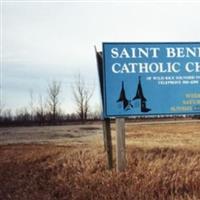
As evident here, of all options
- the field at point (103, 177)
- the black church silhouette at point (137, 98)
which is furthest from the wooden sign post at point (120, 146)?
the black church silhouette at point (137, 98)

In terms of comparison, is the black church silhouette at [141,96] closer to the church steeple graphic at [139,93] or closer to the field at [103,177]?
the church steeple graphic at [139,93]

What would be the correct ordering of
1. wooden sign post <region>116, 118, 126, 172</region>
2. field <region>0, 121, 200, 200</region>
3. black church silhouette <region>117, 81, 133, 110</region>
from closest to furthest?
field <region>0, 121, 200, 200</region> → wooden sign post <region>116, 118, 126, 172</region> → black church silhouette <region>117, 81, 133, 110</region>

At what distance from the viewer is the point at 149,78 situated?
11648mm

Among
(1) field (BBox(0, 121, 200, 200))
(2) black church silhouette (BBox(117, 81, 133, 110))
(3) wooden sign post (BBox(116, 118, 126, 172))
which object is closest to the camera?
(1) field (BBox(0, 121, 200, 200))

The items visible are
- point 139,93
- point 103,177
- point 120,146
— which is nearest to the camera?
point 103,177

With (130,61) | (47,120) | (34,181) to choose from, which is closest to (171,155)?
(130,61)

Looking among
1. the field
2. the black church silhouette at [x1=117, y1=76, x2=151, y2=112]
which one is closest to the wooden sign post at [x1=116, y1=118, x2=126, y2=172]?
the field

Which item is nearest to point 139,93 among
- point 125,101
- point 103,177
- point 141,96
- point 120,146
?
point 141,96

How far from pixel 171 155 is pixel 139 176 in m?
2.07

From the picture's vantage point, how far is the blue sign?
11625mm

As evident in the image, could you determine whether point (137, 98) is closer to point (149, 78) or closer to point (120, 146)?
point (149, 78)

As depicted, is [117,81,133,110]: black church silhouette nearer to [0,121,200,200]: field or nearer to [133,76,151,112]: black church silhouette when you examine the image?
[133,76,151,112]: black church silhouette

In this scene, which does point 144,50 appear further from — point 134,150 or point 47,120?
point 47,120

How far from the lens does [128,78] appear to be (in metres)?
11.6
